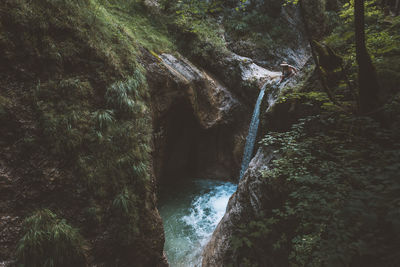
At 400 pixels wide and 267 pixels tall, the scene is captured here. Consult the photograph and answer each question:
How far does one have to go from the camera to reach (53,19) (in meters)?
→ 4.09

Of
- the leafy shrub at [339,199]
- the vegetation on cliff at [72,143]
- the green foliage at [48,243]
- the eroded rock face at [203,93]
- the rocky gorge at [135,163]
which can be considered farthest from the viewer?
the eroded rock face at [203,93]

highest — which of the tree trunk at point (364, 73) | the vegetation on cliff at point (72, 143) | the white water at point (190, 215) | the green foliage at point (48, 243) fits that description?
the tree trunk at point (364, 73)

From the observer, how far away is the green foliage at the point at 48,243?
9.73 ft

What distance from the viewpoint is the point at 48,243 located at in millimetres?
3137

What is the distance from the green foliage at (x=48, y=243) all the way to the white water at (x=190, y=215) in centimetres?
350

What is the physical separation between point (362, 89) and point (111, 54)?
18.0 ft

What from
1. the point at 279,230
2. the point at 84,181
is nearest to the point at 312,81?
the point at 279,230

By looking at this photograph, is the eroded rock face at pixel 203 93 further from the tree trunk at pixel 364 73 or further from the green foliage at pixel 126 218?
the tree trunk at pixel 364 73

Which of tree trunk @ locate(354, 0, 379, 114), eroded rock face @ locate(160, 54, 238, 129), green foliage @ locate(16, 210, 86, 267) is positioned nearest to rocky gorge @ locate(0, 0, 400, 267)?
green foliage @ locate(16, 210, 86, 267)

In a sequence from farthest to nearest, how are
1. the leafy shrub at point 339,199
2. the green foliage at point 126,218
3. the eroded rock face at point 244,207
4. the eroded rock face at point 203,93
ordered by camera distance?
1. the eroded rock face at point 203,93
2. the eroded rock face at point 244,207
3. the green foliage at point 126,218
4. the leafy shrub at point 339,199

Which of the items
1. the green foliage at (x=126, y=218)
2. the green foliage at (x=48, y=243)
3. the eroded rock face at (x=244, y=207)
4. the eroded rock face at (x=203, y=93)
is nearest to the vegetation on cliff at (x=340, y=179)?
the eroded rock face at (x=244, y=207)

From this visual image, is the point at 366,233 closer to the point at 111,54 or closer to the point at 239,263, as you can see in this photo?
the point at 239,263

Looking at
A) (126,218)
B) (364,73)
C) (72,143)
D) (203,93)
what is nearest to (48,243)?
(126,218)

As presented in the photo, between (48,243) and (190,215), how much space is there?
18.9ft
